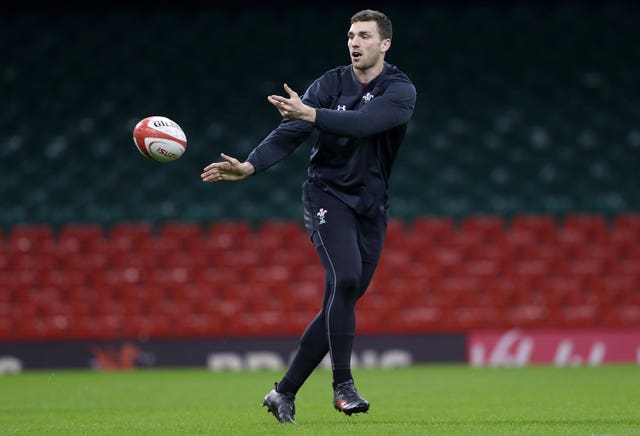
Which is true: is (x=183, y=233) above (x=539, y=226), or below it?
above

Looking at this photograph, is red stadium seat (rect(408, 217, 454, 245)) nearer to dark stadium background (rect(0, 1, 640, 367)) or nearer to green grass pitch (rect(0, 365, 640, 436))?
dark stadium background (rect(0, 1, 640, 367))

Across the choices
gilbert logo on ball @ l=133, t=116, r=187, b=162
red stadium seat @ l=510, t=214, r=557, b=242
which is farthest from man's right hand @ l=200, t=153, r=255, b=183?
red stadium seat @ l=510, t=214, r=557, b=242

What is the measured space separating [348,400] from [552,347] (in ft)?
26.2

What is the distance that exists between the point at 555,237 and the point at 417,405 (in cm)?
749

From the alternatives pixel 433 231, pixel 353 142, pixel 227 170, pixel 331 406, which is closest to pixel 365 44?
pixel 353 142

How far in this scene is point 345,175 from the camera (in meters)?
5.07

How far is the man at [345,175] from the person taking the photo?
490 centimetres

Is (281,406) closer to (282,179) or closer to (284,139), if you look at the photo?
(284,139)

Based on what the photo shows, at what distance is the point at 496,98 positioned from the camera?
15445 millimetres

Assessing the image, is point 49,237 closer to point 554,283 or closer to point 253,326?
point 253,326

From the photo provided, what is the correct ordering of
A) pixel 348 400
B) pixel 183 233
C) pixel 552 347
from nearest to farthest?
1. pixel 348 400
2. pixel 552 347
3. pixel 183 233

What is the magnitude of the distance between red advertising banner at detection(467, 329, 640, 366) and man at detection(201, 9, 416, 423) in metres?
7.53

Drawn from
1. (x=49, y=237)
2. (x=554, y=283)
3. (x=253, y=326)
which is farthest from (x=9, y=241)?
(x=554, y=283)

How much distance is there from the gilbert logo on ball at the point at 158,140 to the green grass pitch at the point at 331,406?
4.49 feet
